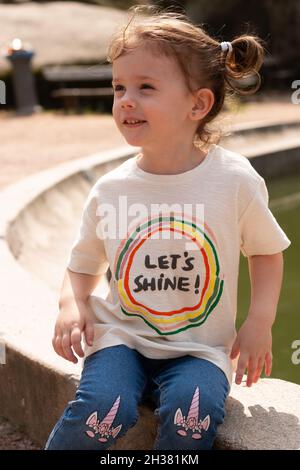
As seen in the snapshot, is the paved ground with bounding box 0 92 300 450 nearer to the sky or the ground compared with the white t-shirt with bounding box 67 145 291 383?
nearer to the ground

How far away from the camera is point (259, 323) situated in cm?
180

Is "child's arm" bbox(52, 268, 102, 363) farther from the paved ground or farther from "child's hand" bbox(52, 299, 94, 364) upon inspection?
the paved ground

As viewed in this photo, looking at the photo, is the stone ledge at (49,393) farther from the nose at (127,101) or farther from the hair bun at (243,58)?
the hair bun at (243,58)

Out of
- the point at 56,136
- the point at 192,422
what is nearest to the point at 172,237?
the point at 192,422

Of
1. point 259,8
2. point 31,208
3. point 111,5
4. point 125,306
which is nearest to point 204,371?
point 125,306

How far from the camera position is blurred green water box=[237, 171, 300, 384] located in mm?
2784

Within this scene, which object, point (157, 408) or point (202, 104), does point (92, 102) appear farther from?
point (157, 408)

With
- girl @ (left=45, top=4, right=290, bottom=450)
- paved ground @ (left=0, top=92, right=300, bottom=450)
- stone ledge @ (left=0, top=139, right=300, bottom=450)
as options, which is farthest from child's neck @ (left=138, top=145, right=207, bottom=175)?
paved ground @ (left=0, top=92, right=300, bottom=450)

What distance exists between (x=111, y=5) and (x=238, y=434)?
1576 cm

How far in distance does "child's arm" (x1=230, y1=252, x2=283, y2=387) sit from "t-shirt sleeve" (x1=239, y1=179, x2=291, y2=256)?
28 mm

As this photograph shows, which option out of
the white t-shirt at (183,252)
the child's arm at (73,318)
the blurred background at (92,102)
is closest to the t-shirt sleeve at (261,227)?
the white t-shirt at (183,252)

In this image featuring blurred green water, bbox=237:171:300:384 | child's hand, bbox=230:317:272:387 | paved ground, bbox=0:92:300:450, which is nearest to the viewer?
child's hand, bbox=230:317:272:387

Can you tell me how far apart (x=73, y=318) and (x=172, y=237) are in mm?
294

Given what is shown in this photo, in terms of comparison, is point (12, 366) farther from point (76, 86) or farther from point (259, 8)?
point (259, 8)
